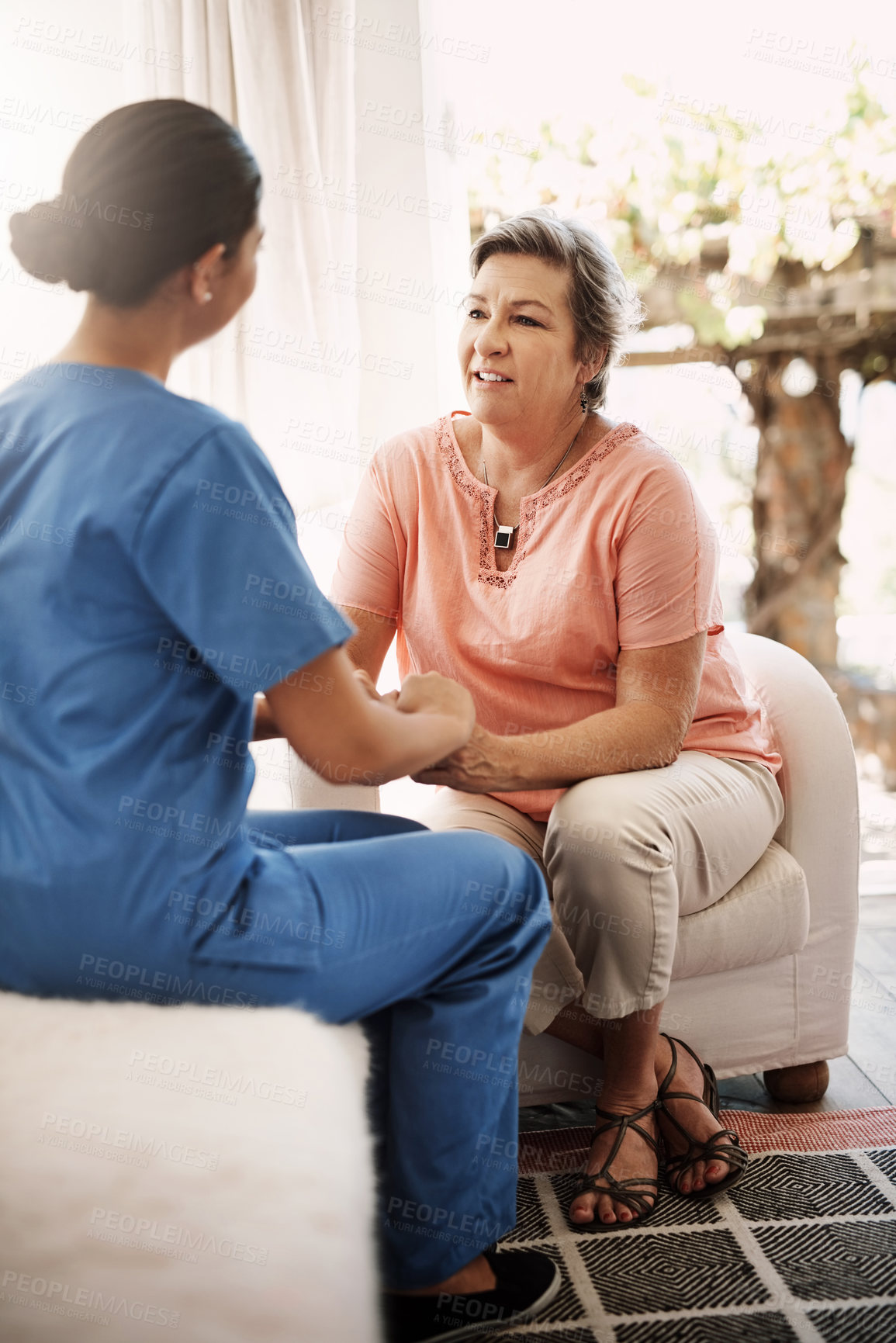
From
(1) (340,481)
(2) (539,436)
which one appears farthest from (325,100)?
(2) (539,436)

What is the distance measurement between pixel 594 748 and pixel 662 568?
275 millimetres

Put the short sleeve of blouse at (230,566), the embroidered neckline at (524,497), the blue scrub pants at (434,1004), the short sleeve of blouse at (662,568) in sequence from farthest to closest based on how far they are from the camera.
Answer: the embroidered neckline at (524,497)
the short sleeve of blouse at (662,568)
the blue scrub pants at (434,1004)
the short sleeve of blouse at (230,566)

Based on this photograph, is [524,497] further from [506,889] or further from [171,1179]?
[171,1179]

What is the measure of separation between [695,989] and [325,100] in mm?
1756

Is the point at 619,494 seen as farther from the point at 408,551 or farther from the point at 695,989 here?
the point at 695,989

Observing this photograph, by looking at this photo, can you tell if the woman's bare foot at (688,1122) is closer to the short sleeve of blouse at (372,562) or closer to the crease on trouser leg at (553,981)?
the crease on trouser leg at (553,981)

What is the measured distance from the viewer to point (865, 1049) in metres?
1.97

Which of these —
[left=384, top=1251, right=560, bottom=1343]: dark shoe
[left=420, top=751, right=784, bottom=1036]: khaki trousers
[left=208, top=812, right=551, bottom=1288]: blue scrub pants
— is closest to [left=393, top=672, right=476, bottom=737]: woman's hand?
[left=208, top=812, right=551, bottom=1288]: blue scrub pants

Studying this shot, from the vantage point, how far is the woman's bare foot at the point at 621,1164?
1.47m

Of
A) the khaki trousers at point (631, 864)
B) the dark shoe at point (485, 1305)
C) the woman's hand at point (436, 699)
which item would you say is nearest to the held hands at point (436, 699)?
the woman's hand at point (436, 699)

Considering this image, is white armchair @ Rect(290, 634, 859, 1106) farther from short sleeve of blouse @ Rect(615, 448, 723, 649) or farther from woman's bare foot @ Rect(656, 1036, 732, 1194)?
short sleeve of blouse @ Rect(615, 448, 723, 649)

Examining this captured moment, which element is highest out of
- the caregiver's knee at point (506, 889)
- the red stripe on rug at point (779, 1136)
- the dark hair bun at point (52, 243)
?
the dark hair bun at point (52, 243)

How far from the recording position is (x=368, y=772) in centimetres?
113

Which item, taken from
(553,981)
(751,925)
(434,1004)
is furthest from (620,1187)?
(434,1004)
